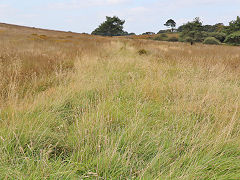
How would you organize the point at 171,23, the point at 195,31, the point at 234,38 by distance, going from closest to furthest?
1. the point at 234,38
2. the point at 195,31
3. the point at 171,23

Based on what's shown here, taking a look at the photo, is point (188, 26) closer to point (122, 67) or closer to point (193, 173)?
point (122, 67)

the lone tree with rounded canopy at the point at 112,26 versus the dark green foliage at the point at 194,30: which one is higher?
the lone tree with rounded canopy at the point at 112,26

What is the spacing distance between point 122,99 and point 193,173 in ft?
6.15

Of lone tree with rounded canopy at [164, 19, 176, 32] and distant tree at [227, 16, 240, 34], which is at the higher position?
lone tree with rounded canopy at [164, 19, 176, 32]

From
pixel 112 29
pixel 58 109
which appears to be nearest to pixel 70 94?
pixel 58 109

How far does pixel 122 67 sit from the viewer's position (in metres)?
5.31

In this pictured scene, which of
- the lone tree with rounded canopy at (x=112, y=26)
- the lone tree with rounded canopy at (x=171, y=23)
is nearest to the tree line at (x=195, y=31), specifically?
the lone tree with rounded canopy at (x=112, y=26)

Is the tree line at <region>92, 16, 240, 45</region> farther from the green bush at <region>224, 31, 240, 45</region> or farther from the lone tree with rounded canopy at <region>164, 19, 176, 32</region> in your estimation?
the lone tree with rounded canopy at <region>164, 19, 176, 32</region>

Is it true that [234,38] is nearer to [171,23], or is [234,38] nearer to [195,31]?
[195,31]

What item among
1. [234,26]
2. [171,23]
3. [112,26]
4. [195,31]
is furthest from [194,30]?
[171,23]

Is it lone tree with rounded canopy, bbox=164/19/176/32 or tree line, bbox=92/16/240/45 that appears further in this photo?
lone tree with rounded canopy, bbox=164/19/176/32

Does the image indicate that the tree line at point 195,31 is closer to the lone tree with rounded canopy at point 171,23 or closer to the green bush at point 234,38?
the green bush at point 234,38

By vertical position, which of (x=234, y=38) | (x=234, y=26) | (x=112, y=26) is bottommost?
(x=234, y=38)

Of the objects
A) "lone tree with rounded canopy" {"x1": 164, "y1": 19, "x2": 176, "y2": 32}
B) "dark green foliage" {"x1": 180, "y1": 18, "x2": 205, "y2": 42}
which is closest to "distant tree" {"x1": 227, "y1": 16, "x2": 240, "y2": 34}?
"dark green foliage" {"x1": 180, "y1": 18, "x2": 205, "y2": 42}
